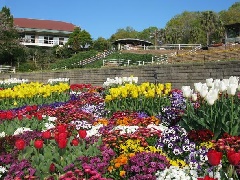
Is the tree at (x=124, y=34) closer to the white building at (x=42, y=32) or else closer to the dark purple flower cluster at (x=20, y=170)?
the white building at (x=42, y=32)

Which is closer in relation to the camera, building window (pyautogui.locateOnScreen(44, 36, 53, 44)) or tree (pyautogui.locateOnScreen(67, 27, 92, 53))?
tree (pyautogui.locateOnScreen(67, 27, 92, 53))

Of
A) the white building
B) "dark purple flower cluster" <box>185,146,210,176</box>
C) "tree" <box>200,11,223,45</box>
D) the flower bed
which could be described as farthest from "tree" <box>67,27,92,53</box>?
"dark purple flower cluster" <box>185,146,210,176</box>

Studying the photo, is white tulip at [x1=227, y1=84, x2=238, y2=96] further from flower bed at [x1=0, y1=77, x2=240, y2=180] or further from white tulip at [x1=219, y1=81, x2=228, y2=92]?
white tulip at [x1=219, y1=81, x2=228, y2=92]

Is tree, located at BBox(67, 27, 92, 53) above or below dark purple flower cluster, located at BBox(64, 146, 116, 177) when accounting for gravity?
above

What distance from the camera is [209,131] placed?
601cm

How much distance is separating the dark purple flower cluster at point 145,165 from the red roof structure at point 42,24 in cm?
6571

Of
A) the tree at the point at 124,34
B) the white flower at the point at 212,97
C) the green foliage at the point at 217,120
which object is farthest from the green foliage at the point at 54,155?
the tree at the point at 124,34

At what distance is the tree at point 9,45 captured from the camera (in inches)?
1836

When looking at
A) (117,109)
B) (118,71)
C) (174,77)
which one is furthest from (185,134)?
(118,71)

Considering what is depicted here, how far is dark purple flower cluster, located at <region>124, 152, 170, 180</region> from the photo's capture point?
462 centimetres

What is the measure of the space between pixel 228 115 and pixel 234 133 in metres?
0.33

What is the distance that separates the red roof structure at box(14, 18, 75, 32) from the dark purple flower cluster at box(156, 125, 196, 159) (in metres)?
64.8

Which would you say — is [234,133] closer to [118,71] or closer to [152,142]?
[152,142]

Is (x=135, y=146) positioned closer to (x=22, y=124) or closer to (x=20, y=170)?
(x=20, y=170)
